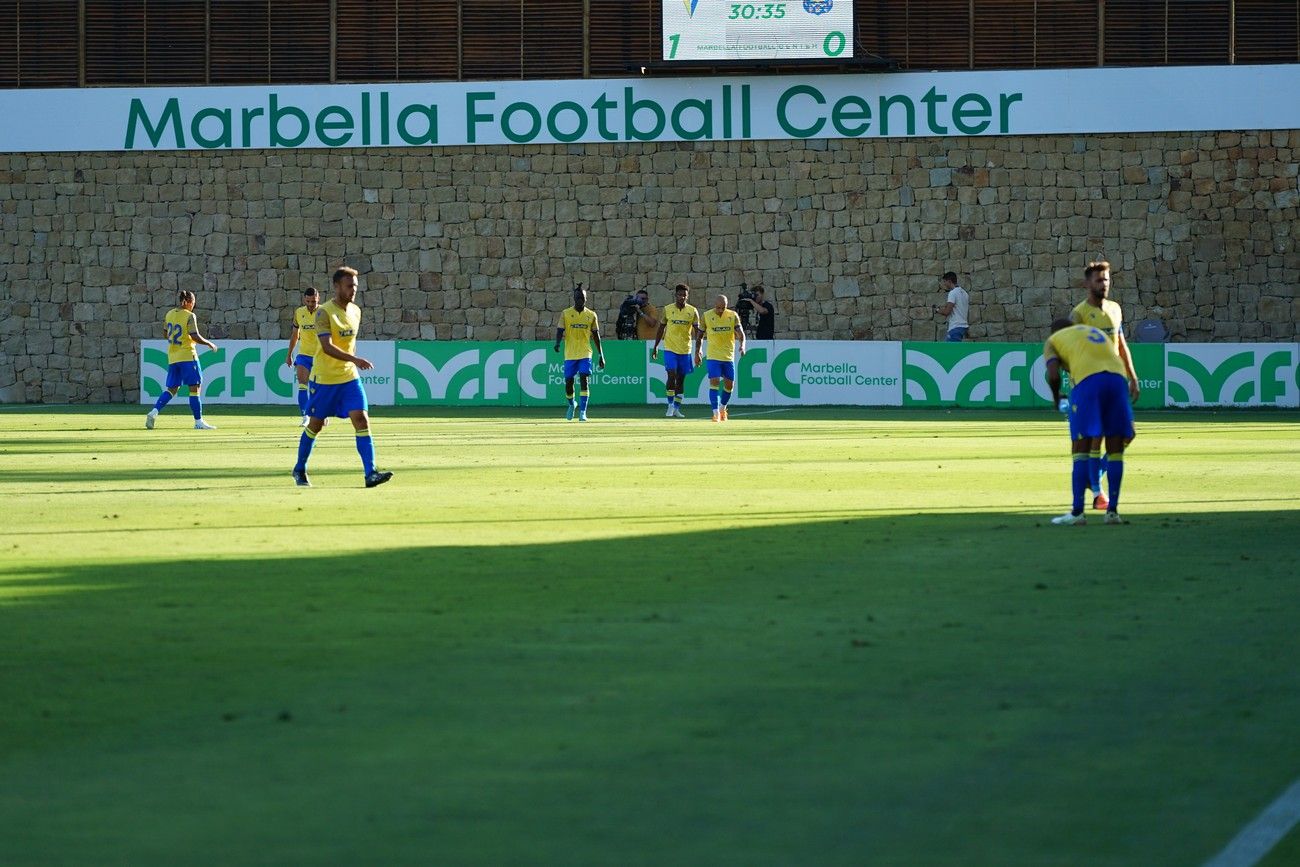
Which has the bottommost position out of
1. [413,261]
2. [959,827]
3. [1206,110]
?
[959,827]

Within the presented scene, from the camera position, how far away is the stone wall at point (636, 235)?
136ft

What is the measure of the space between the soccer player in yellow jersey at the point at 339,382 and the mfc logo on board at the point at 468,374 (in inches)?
783

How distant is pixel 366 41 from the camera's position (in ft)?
143

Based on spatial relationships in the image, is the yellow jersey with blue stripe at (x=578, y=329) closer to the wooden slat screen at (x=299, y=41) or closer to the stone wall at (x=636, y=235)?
the stone wall at (x=636, y=235)

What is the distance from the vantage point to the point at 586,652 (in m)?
8.45

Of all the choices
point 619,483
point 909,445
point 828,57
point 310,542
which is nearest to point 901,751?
point 310,542

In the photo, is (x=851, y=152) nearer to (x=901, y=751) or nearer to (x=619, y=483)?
(x=619, y=483)

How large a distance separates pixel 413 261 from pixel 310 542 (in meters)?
31.1

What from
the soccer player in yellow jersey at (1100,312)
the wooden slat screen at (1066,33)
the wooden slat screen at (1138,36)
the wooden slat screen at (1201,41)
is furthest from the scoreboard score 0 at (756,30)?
the soccer player in yellow jersey at (1100,312)

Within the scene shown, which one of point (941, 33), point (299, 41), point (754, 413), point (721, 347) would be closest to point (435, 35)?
point (299, 41)

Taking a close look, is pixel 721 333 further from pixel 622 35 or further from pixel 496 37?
Answer: pixel 496 37

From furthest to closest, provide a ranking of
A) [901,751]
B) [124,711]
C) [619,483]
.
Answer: [619,483]
[124,711]
[901,751]

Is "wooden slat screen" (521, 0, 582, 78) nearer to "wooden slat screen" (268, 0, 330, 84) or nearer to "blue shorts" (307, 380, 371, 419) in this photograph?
Answer: "wooden slat screen" (268, 0, 330, 84)

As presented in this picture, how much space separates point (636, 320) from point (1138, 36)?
12530mm
